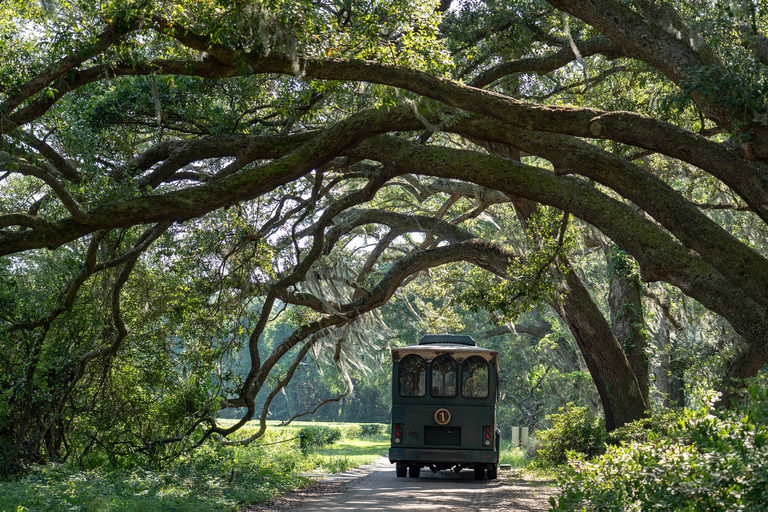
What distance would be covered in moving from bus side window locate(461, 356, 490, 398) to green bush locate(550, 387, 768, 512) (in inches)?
327

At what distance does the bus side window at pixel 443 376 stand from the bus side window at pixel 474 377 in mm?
220

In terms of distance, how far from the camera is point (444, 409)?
47.0 feet

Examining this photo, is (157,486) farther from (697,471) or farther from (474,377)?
(697,471)

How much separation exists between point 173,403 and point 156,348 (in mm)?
1050

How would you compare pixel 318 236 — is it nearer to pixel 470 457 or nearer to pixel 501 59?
pixel 501 59

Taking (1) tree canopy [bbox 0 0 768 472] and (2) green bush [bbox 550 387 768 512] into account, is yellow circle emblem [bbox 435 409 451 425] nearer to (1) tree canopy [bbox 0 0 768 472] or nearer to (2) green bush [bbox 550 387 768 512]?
(1) tree canopy [bbox 0 0 768 472]

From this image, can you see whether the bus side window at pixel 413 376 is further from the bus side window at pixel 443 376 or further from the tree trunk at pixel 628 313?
the tree trunk at pixel 628 313

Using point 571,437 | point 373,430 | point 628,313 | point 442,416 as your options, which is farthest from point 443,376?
point 373,430

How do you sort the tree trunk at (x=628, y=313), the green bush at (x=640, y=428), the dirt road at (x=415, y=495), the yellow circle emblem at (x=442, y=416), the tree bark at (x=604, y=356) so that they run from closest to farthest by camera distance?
1. the dirt road at (x=415, y=495)
2. the green bush at (x=640, y=428)
3. the tree bark at (x=604, y=356)
4. the tree trunk at (x=628, y=313)
5. the yellow circle emblem at (x=442, y=416)

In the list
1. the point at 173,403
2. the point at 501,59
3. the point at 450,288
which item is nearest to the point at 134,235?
the point at 173,403

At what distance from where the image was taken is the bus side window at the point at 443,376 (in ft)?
47.8

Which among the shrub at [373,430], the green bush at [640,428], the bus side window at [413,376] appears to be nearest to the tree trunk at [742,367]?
the green bush at [640,428]

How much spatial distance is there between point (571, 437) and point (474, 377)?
2.59 meters

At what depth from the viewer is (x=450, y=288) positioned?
19.4 metres
